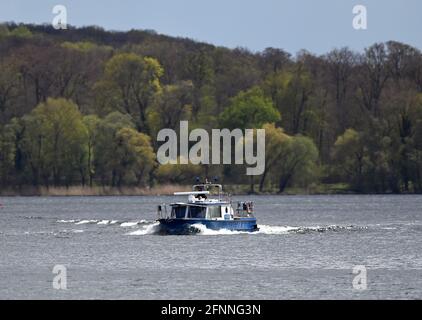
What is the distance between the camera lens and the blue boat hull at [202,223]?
89750mm

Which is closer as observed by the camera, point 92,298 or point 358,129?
point 92,298

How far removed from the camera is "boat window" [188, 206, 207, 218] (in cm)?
8944

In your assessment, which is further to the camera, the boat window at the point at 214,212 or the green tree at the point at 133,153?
the green tree at the point at 133,153

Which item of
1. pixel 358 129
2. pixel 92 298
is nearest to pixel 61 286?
pixel 92 298

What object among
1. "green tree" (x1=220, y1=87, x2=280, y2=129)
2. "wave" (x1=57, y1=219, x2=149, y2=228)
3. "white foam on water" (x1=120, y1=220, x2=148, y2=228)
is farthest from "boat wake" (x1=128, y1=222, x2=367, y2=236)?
"green tree" (x1=220, y1=87, x2=280, y2=129)

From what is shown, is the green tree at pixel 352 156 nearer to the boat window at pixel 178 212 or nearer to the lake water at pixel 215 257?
the lake water at pixel 215 257

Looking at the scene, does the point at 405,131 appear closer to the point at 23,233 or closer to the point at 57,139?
the point at 57,139

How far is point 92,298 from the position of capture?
57.1 m

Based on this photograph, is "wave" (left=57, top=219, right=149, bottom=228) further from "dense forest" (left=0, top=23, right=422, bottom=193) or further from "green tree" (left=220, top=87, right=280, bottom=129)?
"green tree" (left=220, top=87, right=280, bottom=129)

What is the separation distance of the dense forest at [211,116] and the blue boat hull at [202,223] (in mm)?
69055

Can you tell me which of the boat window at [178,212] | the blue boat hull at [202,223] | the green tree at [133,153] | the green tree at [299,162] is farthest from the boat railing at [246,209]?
the green tree at [299,162]

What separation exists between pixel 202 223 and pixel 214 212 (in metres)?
1.09

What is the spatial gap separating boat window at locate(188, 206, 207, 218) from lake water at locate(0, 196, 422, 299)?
136 cm

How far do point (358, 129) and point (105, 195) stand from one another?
32.6 metres
